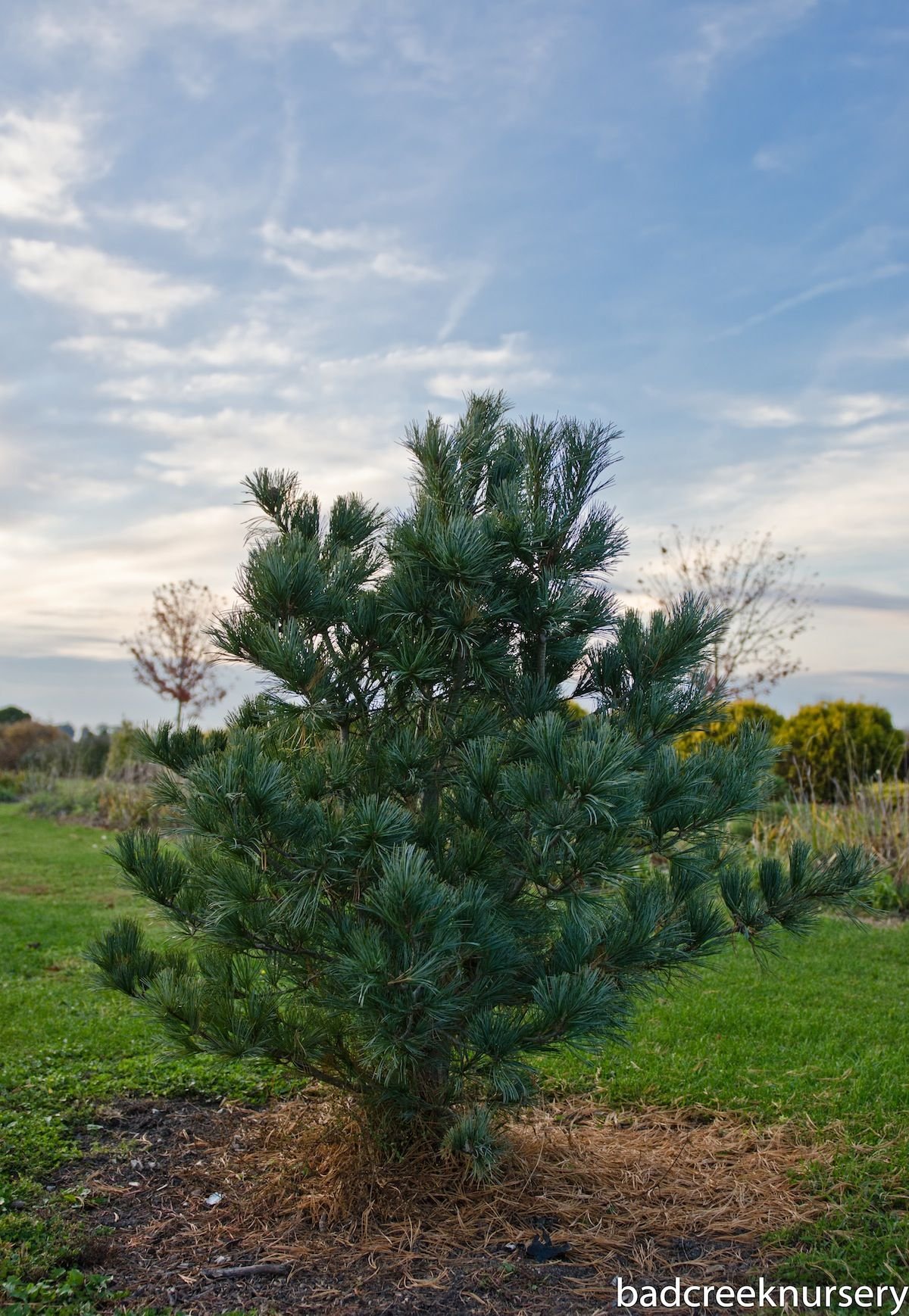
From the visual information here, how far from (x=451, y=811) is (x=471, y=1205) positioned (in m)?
1.37

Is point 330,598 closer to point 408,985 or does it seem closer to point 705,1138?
point 408,985

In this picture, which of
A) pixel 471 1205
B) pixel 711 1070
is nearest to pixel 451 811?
pixel 471 1205

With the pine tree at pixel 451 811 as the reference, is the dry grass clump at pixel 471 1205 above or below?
below

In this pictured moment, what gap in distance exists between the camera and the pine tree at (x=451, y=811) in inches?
118

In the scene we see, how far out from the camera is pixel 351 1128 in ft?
12.5

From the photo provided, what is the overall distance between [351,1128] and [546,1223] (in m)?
0.78

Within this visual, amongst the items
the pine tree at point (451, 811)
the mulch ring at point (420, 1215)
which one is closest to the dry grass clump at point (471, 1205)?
the mulch ring at point (420, 1215)

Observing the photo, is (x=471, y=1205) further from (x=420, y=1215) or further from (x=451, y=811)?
(x=451, y=811)

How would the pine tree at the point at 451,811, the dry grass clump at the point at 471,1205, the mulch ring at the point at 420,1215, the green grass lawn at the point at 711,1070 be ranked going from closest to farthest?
the pine tree at the point at 451,811
the mulch ring at the point at 420,1215
the dry grass clump at the point at 471,1205
the green grass lawn at the point at 711,1070

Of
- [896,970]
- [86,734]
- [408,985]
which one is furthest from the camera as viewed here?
[86,734]

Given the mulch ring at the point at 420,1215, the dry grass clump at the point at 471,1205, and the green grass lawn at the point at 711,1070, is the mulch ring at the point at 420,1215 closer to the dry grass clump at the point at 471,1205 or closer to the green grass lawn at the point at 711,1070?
the dry grass clump at the point at 471,1205

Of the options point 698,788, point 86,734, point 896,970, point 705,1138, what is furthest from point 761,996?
point 86,734

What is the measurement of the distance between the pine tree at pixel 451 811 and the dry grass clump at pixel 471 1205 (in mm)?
222

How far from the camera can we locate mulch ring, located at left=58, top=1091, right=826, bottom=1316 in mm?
3145
